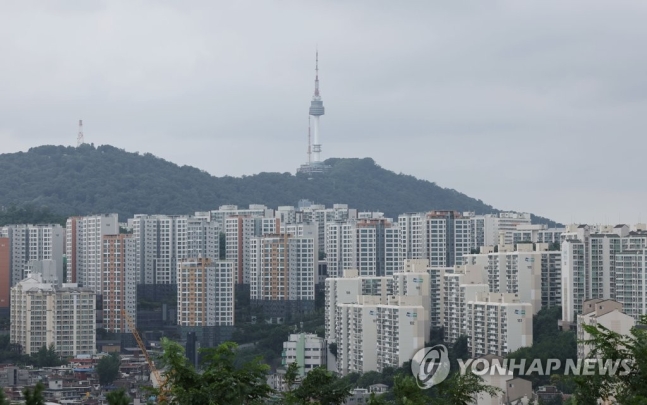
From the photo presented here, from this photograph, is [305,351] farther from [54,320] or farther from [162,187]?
[162,187]

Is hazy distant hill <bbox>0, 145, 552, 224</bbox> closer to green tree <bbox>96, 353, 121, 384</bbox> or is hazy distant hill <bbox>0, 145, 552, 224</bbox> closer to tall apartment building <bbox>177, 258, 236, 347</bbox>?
tall apartment building <bbox>177, 258, 236, 347</bbox>

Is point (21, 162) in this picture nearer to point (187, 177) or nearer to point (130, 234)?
point (187, 177)

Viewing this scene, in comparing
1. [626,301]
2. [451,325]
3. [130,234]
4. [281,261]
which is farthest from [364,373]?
[130,234]

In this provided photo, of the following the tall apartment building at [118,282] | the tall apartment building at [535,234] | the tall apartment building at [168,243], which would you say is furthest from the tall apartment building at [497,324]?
the tall apartment building at [168,243]

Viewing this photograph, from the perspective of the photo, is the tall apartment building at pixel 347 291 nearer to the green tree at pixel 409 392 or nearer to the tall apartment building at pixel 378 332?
the tall apartment building at pixel 378 332

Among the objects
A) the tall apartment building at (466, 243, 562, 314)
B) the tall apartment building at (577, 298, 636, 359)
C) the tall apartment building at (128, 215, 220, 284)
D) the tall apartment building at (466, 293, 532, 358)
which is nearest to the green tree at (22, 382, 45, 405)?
the tall apartment building at (577, 298, 636, 359)
